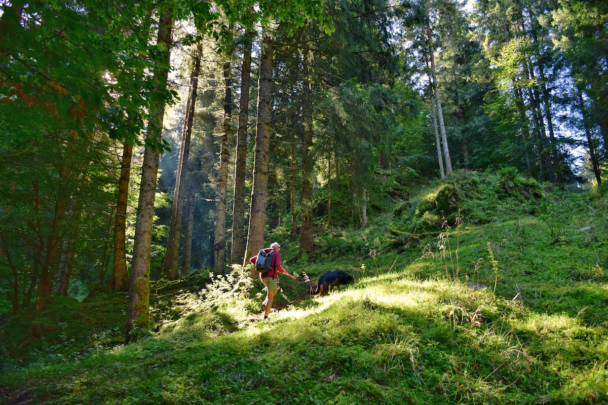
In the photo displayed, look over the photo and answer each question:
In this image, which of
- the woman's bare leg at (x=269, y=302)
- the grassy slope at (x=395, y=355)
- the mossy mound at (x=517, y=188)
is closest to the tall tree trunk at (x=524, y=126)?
the mossy mound at (x=517, y=188)

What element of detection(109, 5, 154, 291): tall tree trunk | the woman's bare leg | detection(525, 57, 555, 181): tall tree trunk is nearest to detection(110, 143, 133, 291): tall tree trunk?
detection(109, 5, 154, 291): tall tree trunk

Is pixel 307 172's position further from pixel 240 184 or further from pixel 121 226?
pixel 121 226

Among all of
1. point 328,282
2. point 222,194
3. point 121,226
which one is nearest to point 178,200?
point 222,194

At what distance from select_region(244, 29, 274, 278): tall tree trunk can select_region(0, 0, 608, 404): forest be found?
0.06 meters

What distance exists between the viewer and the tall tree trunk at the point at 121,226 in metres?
9.16

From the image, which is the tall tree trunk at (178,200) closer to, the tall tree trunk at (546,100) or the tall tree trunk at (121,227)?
the tall tree trunk at (121,227)

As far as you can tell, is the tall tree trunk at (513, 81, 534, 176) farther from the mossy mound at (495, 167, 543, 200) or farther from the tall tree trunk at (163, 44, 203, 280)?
the tall tree trunk at (163, 44, 203, 280)

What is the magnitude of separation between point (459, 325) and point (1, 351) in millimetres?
8728

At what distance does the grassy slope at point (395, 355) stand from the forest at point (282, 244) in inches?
1.2

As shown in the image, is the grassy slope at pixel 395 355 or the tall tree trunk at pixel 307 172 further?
the tall tree trunk at pixel 307 172

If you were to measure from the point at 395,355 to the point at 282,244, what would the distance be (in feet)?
57.3

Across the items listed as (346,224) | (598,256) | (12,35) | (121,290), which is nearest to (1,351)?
(121,290)

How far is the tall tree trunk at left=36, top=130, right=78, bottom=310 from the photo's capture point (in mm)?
7793

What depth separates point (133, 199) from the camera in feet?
39.8
